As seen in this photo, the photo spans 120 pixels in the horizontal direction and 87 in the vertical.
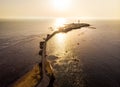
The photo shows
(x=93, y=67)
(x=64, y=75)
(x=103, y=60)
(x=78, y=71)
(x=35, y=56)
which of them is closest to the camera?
(x=64, y=75)

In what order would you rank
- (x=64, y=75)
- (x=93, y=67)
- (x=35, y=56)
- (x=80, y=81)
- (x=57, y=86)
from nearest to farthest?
(x=57, y=86) < (x=80, y=81) < (x=64, y=75) < (x=93, y=67) < (x=35, y=56)

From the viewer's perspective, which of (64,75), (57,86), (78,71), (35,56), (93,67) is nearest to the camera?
(57,86)

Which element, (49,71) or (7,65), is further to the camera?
(7,65)

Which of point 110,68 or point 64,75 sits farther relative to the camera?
point 110,68

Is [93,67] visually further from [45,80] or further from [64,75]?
[45,80]

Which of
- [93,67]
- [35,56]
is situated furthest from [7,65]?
[93,67]

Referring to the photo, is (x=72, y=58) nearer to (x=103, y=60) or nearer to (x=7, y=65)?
(x=103, y=60)

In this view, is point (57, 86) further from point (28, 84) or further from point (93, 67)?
point (93, 67)

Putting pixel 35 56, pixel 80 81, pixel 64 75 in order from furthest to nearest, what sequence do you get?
pixel 35 56
pixel 64 75
pixel 80 81

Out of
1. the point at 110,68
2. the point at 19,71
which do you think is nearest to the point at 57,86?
the point at 19,71
